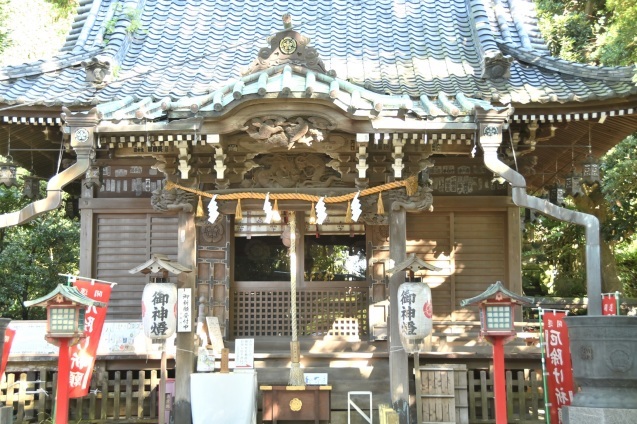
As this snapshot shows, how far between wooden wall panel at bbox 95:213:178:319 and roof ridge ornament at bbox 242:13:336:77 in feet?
11.4

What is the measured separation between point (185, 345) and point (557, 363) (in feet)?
16.7

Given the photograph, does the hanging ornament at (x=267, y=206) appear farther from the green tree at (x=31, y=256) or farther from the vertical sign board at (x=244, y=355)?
the green tree at (x=31, y=256)

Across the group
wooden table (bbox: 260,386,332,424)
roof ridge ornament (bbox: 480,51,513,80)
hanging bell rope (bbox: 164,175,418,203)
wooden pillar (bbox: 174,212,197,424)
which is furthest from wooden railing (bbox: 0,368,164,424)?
roof ridge ornament (bbox: 480,51,513,80)

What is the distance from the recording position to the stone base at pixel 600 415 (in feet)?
25.0

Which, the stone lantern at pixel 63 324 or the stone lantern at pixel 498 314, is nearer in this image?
the stone lantern at pixel 63 324

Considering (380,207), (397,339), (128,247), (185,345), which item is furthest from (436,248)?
(128,247)

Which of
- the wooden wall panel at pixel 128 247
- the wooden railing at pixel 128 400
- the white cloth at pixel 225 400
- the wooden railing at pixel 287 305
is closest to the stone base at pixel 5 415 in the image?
the wooden railing at pixel 128 400

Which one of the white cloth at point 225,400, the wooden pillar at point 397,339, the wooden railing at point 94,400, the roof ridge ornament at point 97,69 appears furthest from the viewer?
the roof ridge ornament at point 97,69

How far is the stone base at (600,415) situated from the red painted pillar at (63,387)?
5830 mm

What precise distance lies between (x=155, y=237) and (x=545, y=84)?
672 cm

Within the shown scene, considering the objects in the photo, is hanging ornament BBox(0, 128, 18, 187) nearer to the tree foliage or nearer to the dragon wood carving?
the dragon wood carving

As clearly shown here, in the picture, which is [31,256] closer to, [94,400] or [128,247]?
[128,247]

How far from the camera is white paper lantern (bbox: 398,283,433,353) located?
32.0 ft

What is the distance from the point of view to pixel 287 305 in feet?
39.0
